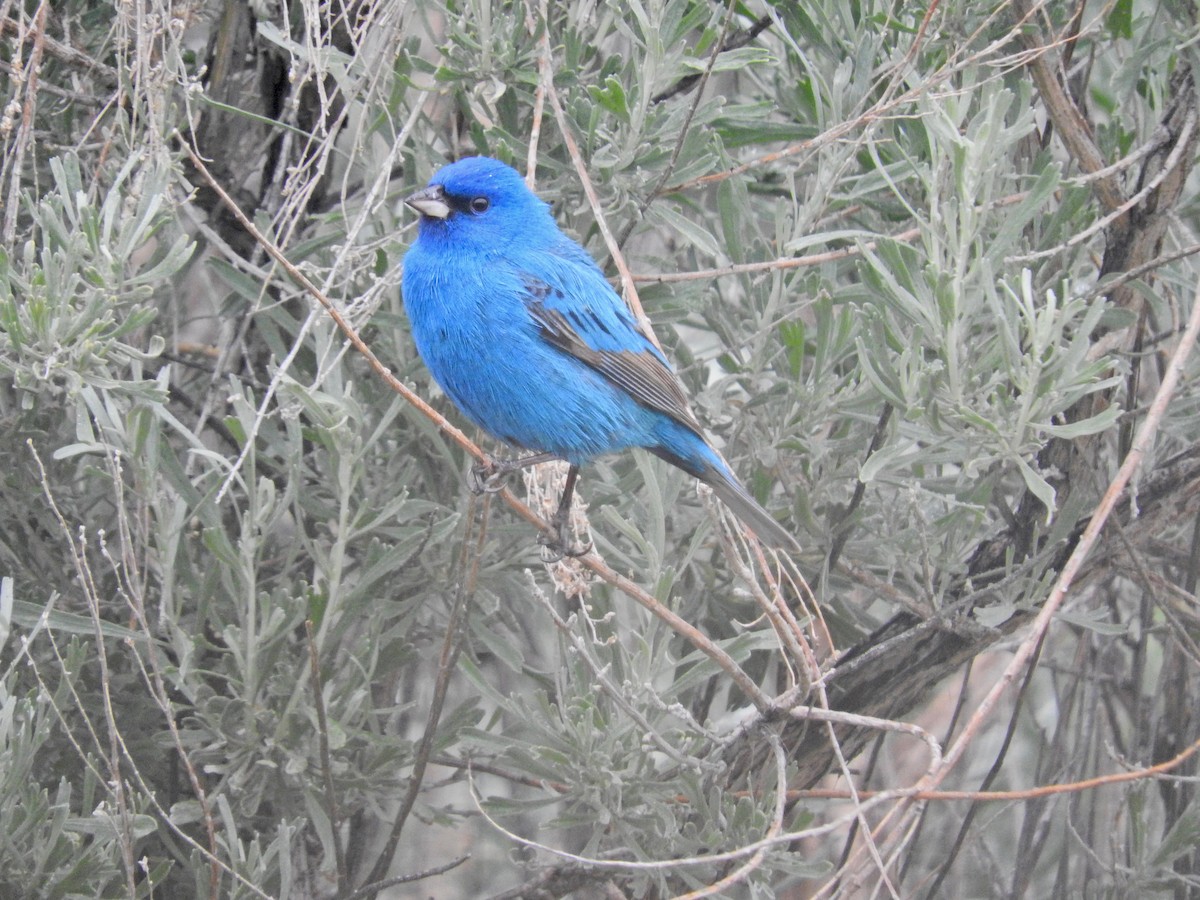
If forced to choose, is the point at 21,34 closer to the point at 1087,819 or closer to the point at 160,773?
the point at 160,773

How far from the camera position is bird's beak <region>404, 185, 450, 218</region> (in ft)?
11.4

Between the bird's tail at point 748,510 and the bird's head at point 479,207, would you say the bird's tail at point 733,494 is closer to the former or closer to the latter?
the bird's tail at point 748,510

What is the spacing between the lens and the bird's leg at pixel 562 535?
3.15 metres

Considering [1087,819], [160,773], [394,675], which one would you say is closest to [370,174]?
[394,675]

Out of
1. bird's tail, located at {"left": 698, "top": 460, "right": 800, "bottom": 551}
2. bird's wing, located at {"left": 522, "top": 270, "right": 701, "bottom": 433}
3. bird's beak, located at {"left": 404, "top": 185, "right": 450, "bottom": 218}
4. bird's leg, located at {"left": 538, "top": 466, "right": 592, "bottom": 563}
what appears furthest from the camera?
bird's wing, located at {"left": 522, "top": 270, "right": 701, "bottom": 433}

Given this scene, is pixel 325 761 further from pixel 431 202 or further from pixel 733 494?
pixel 431 202

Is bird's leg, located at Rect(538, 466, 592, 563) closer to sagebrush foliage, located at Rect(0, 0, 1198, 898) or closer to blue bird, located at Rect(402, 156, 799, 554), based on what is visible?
blue bird, located at Rect(402, 156, 799, 554)

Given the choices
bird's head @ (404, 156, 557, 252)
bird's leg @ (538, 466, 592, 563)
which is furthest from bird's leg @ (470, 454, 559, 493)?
bird's head @ (404, 156, 557, 252)

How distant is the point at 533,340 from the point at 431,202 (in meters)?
0.46

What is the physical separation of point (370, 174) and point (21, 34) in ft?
3.07

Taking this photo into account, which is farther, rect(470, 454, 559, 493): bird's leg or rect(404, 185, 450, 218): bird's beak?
rect(404, 185, 450, 218): bird's beak

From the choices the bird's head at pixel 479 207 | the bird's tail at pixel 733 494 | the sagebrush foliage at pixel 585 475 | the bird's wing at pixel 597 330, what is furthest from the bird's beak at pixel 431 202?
the bird's tail at pixel 733 494

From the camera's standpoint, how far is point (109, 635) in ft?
9.84

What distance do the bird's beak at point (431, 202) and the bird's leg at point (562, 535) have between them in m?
0.77
